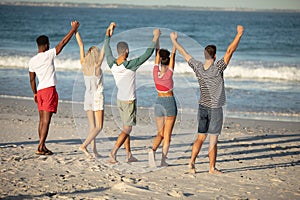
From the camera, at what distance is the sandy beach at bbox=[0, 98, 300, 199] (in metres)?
6.57

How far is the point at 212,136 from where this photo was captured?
736 centimetres

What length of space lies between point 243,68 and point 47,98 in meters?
18.7

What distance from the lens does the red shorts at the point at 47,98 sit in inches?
317

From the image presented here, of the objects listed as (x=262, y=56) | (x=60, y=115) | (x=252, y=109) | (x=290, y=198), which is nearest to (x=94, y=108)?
(x=290, y=198)

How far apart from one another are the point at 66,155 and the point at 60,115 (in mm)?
4140

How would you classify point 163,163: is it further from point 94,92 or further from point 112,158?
point 94,92

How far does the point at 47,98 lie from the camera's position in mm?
8086

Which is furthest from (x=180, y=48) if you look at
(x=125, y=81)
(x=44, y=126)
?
(x=44, y=126)

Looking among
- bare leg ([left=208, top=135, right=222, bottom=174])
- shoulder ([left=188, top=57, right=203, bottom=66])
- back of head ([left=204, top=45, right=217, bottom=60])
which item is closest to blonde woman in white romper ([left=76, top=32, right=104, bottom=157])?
shoulder ([left=188, top=57, right=203, bottom=66])

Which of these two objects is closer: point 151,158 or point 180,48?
point 180,48

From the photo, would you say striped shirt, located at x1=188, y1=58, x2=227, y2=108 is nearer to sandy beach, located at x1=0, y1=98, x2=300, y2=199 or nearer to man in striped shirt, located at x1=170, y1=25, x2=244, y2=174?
man in striped shirt, located at x1=170, y1=25, x2=244, y2=174

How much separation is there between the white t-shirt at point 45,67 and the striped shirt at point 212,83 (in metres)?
2.21

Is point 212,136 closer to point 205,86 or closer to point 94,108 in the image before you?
point 205,86

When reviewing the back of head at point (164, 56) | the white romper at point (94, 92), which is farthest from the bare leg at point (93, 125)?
the back of head at point (164, 56)
